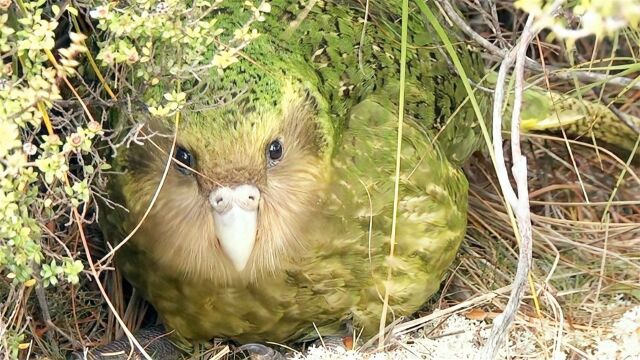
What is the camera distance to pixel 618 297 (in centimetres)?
262

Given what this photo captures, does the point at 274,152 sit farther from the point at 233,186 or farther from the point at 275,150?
the point at 233,186

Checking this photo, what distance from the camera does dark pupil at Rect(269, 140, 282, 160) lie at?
2.14m

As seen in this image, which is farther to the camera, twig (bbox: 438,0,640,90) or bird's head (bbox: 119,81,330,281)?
twig (bbox: 438,0,640,90)

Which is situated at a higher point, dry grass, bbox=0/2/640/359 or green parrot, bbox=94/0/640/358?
green parrot, bbox=94/0/640/358

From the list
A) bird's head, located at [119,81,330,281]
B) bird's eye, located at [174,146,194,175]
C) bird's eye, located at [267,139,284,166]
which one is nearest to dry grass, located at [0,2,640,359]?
bird's head, located at [119,81,330,281]

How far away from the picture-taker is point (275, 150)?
2.15 metres

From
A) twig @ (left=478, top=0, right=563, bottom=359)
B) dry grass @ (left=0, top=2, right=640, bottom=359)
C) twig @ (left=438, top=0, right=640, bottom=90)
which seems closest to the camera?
twig @ (left=478, top=0, right=563, bottom=359)

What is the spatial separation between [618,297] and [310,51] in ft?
3.18

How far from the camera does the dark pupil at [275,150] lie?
7.01 feet

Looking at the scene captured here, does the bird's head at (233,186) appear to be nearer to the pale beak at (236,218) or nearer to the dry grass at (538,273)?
the pale beak at (236,218)

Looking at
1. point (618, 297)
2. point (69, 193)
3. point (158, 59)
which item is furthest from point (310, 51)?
point (618, 297)

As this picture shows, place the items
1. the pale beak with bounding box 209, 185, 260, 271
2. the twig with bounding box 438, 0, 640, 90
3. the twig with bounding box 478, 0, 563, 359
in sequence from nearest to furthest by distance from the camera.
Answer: the twig with bounding box 478, 0, 563, 359, the pale beak with bounding box 209, 185, 260, 271, the twig with bounding box 438, 0, 640, 90

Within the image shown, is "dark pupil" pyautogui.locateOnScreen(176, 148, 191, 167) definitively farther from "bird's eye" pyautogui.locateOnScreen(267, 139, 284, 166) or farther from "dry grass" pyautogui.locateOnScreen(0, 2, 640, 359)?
"dry grass" pyautogui.locateOnScreen(0, 2, 640, 359)

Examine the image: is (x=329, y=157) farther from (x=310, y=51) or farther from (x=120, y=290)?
(x=120, y=290)
